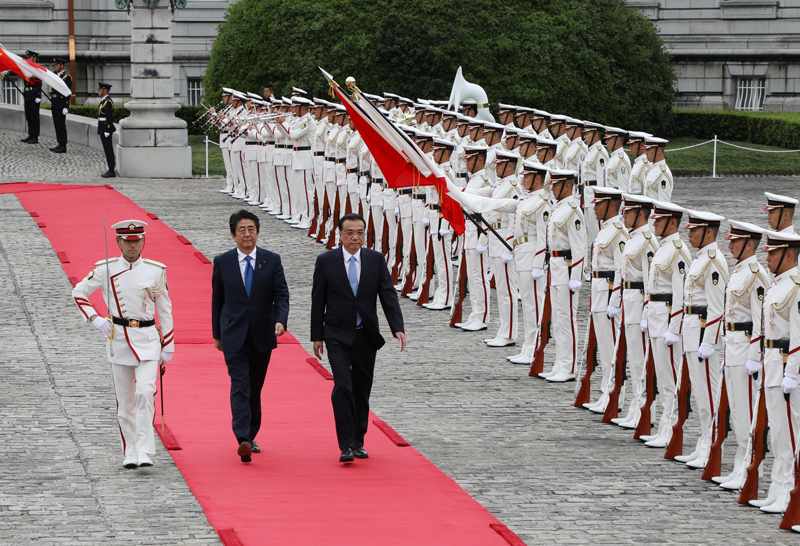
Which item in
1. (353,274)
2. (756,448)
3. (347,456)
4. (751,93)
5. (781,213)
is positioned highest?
(781,213)

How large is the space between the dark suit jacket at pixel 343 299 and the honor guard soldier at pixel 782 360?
2.53 meters

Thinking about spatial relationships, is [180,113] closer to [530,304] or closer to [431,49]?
[431,49]

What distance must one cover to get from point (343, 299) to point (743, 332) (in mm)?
2708

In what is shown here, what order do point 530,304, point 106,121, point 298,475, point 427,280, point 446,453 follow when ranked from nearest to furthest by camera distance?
point 298,475
point 446,453
point 530,304
point 427,280
point 106,121

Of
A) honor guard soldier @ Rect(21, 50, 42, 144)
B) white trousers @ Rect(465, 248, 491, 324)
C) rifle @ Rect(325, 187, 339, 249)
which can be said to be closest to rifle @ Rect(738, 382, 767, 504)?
white trousers @ Rect(465, 248, 491, 324)

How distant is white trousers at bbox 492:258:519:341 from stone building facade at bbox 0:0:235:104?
90.5 feet

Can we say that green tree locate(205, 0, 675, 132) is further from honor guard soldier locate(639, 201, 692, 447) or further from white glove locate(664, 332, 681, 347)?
white glove locate(664, 332, 681, 347)

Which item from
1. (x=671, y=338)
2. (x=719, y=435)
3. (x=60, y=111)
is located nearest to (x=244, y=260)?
(x=671, y=338)

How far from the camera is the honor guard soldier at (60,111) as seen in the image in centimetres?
2852

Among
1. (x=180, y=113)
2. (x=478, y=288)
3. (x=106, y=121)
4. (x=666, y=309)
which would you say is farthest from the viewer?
(x=180, y=113)

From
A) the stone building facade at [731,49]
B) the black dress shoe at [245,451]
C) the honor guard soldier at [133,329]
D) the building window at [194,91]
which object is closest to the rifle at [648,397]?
the black dress shoe at [245,451]

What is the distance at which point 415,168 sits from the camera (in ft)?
41.8

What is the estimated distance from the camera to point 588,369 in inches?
430

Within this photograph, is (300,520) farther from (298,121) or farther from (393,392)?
(298,121)
